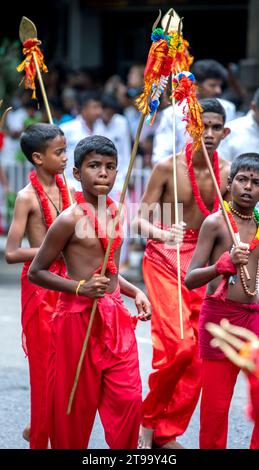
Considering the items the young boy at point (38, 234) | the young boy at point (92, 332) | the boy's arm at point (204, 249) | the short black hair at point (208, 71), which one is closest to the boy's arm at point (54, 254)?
the young boy at point (92, 332)

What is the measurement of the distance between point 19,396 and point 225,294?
2.48 meters

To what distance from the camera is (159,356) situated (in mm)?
6242

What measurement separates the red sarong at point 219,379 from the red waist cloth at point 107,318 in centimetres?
45

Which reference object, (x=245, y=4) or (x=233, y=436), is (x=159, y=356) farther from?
(x=245, y=4)

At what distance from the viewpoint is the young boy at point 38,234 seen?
5.75 m

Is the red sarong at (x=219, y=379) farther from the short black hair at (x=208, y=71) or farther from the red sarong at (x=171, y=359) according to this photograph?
the short black hair at (x=208, y=71)

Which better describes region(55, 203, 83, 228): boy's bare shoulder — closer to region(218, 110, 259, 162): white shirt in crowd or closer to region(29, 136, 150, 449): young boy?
region(29, 136, 150, 449): young boy

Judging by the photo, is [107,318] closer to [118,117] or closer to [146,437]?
[146,437]

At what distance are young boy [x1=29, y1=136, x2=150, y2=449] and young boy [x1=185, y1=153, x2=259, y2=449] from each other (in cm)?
44

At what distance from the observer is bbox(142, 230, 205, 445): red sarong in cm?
617

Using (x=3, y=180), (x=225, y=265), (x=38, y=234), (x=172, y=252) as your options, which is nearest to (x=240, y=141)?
(x=172, y=252)

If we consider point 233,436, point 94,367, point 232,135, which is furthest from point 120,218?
point 232,135

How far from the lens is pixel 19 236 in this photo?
19.2ft

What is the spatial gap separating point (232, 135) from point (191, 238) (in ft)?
4.55
